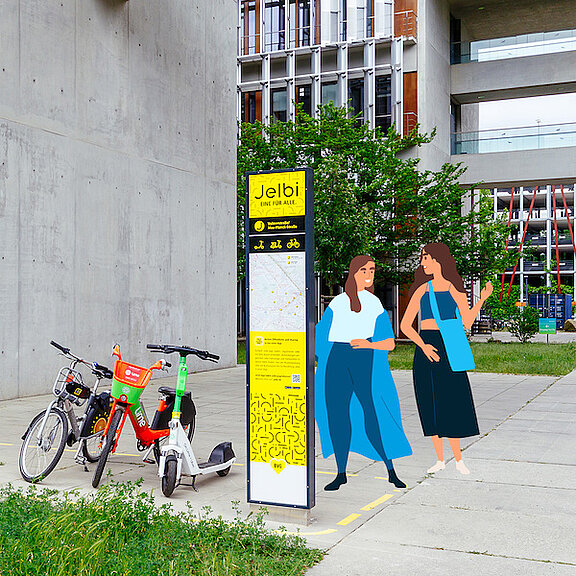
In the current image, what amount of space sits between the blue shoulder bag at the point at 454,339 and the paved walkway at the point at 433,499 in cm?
119

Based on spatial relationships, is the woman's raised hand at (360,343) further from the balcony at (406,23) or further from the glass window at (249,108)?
the glass window at (249,108)

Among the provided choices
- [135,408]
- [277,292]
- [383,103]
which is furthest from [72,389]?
[383,103]

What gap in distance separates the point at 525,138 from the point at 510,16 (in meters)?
6.45

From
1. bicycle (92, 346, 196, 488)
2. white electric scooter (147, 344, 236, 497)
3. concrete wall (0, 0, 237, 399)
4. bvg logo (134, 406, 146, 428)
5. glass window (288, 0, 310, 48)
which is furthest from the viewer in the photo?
glass window (288, 0, 310, 48)

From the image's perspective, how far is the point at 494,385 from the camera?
707 inches

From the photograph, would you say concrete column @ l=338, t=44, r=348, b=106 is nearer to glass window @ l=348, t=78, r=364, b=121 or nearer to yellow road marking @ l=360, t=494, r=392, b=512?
glass window @ l=348, t=78, r=364, b=121

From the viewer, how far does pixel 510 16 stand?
3744 centimetres

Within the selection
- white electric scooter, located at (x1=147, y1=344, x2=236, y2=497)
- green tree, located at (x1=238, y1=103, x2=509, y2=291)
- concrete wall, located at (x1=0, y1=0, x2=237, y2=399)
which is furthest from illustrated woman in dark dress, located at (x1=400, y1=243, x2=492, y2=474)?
Result: green tree, located at (x1=238, y1=103, x2=509, y2=291)

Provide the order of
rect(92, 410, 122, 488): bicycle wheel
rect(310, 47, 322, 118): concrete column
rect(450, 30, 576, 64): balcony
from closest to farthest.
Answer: rect(92, 410, 122, 488): bicycle wheel, rect(450, 30, 576, 64): balcony, rect(310, 47, 322, 118): concrete column

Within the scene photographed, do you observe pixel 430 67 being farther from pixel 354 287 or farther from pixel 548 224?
pixel 548 224

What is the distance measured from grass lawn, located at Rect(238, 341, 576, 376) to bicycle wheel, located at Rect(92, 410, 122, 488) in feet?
50.7

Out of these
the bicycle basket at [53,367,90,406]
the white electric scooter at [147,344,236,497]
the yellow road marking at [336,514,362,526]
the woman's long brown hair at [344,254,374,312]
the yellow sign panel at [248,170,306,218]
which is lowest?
the yellow road marking at [336,514,362,526]

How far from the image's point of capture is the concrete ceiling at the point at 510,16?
1428 inches

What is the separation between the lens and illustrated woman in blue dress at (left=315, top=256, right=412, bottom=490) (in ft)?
22.9
